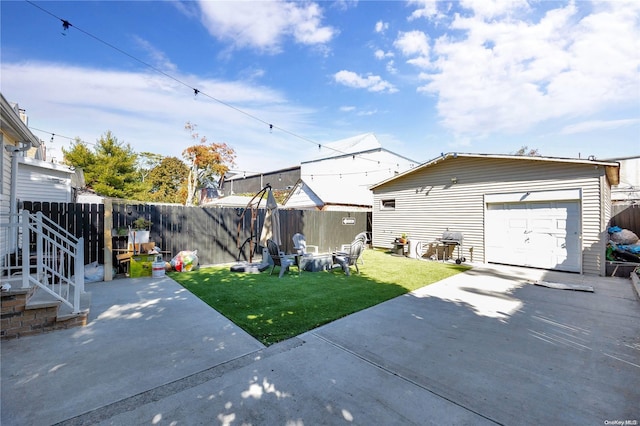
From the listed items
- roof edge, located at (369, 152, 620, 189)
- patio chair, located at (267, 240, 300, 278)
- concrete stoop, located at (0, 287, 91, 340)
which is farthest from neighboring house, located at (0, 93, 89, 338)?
roof edge, located at (369, 152, 620, 189)

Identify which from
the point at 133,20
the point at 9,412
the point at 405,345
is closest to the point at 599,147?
the point at 405,345

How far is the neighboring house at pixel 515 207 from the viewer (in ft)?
24.4

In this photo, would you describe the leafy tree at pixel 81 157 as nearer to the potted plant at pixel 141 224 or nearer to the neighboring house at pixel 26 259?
the neighboring house at pixel 26 259

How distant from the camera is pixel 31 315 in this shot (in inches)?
131

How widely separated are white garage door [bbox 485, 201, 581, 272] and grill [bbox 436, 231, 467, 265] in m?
0.83

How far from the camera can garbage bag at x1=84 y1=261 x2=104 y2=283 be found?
19.6 feet

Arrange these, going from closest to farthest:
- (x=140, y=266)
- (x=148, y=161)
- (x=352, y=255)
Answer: (x=140, y=266)
(x=352, y=255)
(x=148, y=161)

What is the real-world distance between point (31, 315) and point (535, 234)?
11259 millimetres

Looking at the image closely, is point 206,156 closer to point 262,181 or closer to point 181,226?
point 262,181

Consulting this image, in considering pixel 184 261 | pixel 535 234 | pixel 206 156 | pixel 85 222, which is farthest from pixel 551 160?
pixel 206 156

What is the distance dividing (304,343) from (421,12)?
8931mm

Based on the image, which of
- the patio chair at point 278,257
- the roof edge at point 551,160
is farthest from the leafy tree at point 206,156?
the roof edge at point 551,160

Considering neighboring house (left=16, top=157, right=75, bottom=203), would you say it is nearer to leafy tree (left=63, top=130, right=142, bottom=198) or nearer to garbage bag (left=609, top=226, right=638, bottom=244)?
leafy tree (left=63, top=130, right=142, bottom=198)

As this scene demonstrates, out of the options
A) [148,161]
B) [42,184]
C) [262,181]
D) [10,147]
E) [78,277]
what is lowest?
[78,277]
